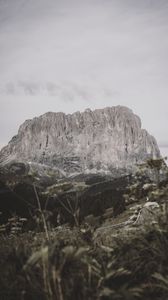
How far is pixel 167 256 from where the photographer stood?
12.4ft

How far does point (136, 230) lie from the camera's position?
579 cm

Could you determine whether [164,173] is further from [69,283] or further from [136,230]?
[69,283]

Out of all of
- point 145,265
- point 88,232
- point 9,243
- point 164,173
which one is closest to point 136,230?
point 88,232

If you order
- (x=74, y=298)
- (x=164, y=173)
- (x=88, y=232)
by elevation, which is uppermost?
(x=164, y=173)

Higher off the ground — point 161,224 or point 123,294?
point 161,224

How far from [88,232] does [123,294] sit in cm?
262

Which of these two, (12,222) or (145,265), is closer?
(145,265)

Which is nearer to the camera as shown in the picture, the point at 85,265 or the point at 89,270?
the point at 89,270

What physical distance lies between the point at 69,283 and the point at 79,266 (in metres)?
0.30

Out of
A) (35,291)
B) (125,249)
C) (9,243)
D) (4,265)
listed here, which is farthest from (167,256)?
(9,243)

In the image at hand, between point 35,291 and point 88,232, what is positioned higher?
point 88,232

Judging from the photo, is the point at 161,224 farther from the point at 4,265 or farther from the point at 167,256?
the point at 4,265

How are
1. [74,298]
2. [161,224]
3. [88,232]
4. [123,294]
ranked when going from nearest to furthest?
[123,294] < [74,298] < [161,224] < [88,232]

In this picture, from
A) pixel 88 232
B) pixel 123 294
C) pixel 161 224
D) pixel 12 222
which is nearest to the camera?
pixel 123 294
